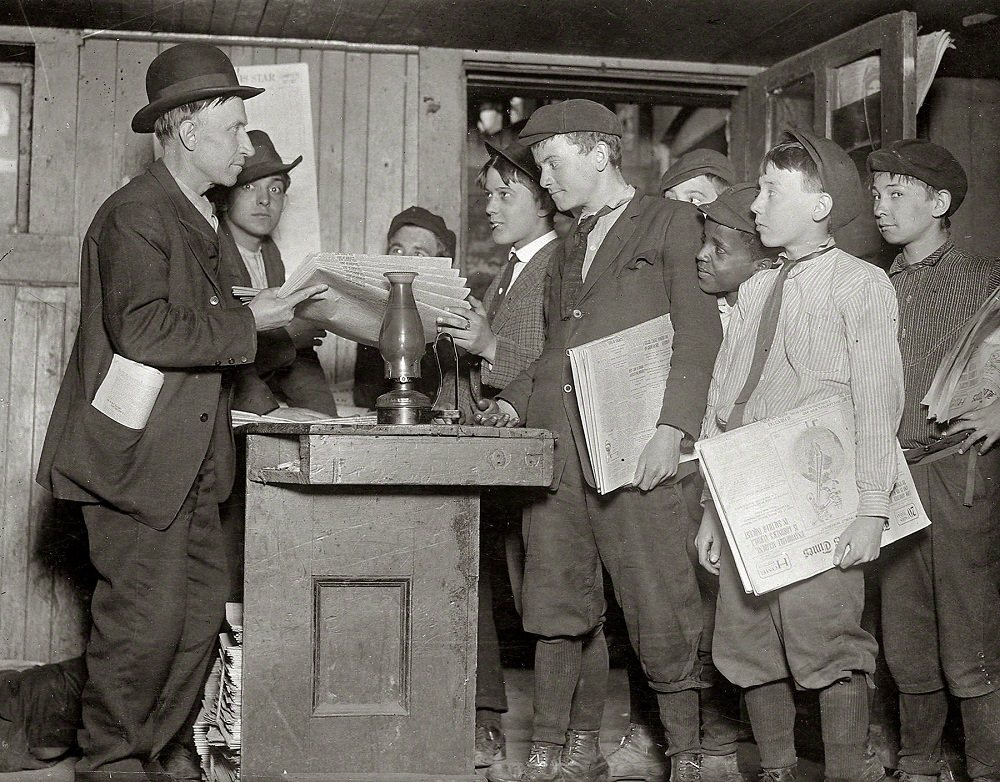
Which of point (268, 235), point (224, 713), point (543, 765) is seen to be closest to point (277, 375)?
point (268, 235)

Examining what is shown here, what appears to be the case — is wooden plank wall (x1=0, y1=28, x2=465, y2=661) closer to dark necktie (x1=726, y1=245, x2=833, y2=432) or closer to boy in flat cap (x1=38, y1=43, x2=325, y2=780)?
boy in flat cap (x1=38, y1=43, x2=325, y2=780)

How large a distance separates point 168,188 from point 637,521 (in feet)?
5.51

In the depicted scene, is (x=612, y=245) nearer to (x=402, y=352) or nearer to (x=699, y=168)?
(x=402, y=352)

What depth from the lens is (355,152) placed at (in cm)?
471

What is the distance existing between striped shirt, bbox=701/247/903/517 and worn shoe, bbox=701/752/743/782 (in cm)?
99

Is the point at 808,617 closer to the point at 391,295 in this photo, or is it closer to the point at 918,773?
the point at 918,773

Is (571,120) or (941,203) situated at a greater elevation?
(571,120)

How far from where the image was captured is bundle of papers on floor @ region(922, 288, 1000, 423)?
9.75ft

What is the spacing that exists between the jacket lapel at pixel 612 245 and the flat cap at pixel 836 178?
1.79 ft

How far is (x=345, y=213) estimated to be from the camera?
185 inches

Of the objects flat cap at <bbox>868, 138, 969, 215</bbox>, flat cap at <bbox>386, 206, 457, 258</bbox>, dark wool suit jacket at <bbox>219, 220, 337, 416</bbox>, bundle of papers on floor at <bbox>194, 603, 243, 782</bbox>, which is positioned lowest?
bundle of papers on floor at <bbox>194, 603, 243, 782</bbox>

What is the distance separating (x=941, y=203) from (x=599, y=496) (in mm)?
1420

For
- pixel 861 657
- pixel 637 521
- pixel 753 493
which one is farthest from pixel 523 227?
pixel 861 657

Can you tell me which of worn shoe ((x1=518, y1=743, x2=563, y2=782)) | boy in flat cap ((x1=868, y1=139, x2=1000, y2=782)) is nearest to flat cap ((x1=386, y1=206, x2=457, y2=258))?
boy in flat cap ((x1=868, y1=139, x2=1000, y2=782))
